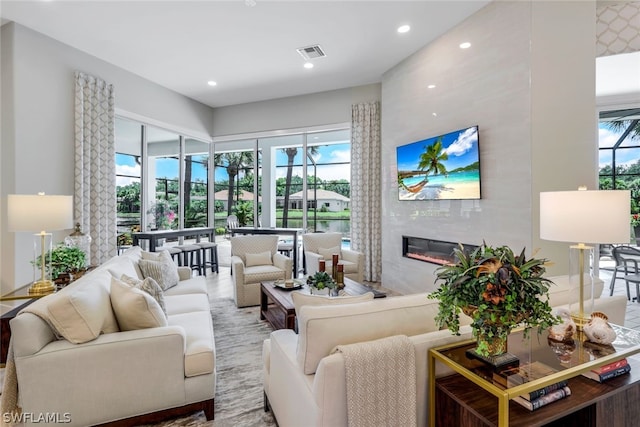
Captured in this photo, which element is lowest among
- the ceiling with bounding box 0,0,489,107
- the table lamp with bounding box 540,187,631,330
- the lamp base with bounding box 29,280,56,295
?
the lamp base with bounding box 29,280,56,295

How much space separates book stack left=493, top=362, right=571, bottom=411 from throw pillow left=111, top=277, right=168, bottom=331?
6.33ft

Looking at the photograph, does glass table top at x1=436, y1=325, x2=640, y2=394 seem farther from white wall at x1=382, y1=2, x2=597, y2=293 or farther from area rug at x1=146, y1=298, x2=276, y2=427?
white wall at x1=382, y1=2, x2=597, y2=293

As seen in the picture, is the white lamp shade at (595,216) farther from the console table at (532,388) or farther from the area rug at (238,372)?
the area rug at (238,372)

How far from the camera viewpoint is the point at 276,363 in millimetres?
1809

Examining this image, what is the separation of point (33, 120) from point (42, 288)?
7.80ft

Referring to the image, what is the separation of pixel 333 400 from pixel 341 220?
517 centimetres

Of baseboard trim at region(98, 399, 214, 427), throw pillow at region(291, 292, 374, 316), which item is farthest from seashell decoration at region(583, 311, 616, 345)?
baseboard trim at region(98, 399, 214, 427)

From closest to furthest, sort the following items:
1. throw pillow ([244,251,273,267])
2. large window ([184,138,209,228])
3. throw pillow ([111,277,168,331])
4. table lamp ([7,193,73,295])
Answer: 1. throw pillow ([111,277,168,331])
2. table lamp ([7,193,73,295])
3. throw pillow ([244,251,273,267])
4. large window ([184,138,209,228])

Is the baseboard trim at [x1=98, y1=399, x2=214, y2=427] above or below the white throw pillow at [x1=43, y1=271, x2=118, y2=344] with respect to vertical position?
below

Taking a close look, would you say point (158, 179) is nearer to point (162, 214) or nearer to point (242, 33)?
point (162, 214)

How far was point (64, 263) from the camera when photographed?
298 cm

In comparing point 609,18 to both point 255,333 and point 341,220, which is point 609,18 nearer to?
point 341,220

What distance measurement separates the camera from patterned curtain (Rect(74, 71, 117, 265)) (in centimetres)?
424

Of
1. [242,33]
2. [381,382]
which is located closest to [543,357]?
[381,382]
